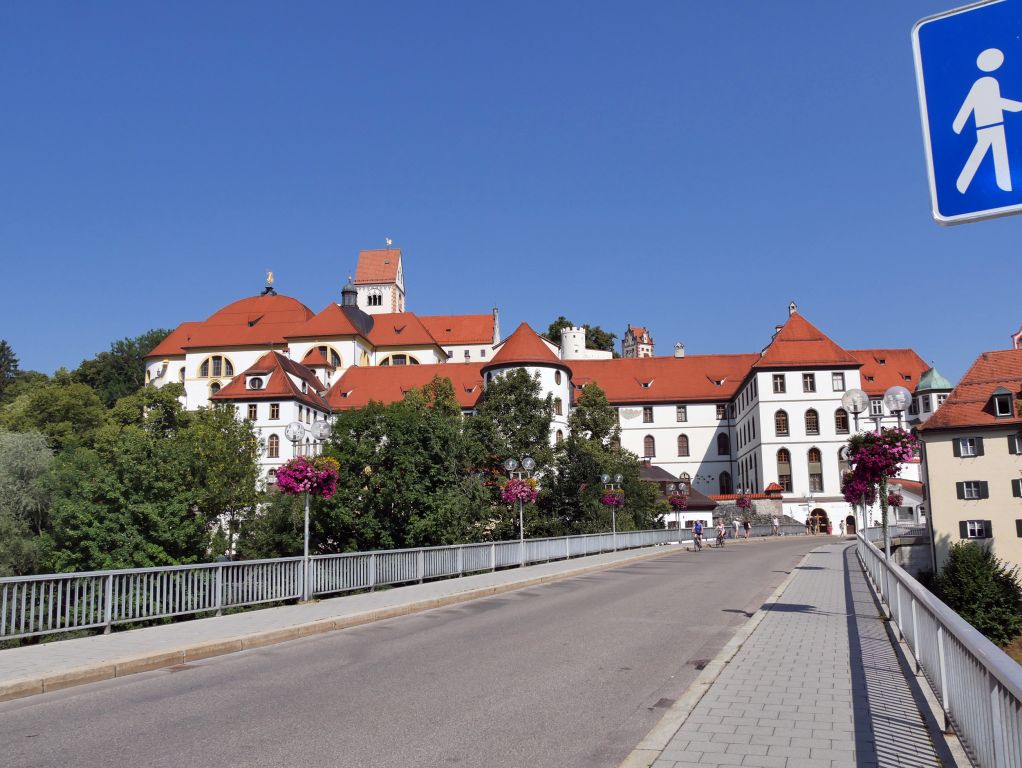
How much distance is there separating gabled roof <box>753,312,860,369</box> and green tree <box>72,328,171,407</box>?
7748 cm

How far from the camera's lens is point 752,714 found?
6746 millimetres

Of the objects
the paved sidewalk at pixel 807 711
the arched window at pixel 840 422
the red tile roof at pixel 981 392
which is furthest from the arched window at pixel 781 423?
the paved sidewalk at pixel 807 711

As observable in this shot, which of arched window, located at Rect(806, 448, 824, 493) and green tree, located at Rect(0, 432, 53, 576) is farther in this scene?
arched window, located at Rect(806, 448, 824, 493)

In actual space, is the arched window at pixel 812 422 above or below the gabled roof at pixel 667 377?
below

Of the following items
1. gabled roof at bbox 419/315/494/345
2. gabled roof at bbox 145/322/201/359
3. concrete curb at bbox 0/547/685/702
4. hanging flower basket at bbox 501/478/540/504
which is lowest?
concrete curb at bbox 0/547/685/702

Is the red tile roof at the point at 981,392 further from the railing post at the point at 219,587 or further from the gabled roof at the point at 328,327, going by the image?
the gabled roof at the point at 328,327

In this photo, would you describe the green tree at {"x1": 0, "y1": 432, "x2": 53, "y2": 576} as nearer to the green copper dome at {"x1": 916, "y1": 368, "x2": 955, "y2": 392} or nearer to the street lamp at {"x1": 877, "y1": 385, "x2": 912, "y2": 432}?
the street lamp at {"x1": 877, "y1": 385, "x2": 912, "y2": 432}

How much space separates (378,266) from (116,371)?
3872cm

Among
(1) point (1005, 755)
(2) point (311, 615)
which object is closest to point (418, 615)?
(2) point (311, 615)

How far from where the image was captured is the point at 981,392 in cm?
5419

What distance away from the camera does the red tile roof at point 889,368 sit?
277 ft

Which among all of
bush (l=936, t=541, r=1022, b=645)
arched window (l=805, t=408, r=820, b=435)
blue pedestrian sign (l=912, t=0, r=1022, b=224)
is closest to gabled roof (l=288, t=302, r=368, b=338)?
arched window (l=805, t=408, r=820, b=435)

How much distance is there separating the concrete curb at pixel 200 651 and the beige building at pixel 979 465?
1765 inches

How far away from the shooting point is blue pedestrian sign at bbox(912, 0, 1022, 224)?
113 inches
